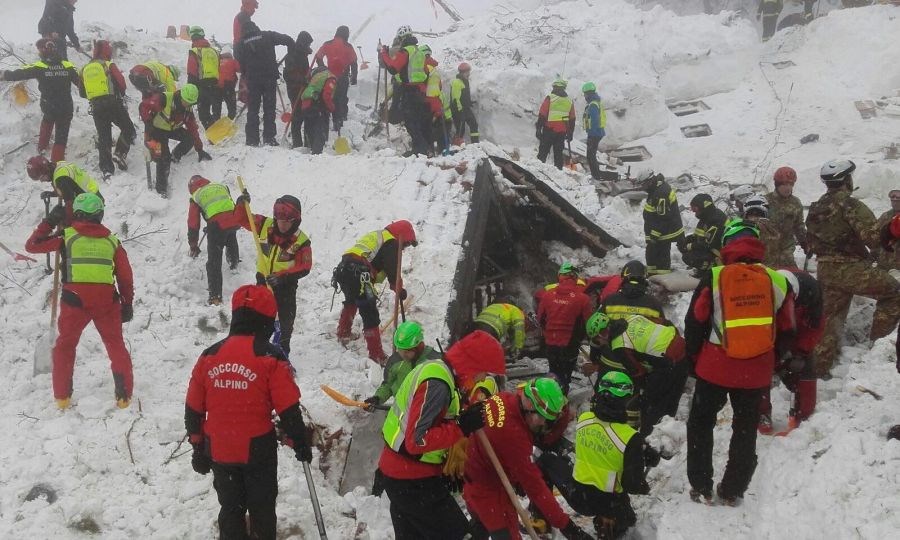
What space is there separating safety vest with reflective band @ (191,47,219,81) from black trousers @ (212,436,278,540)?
8.43 metres

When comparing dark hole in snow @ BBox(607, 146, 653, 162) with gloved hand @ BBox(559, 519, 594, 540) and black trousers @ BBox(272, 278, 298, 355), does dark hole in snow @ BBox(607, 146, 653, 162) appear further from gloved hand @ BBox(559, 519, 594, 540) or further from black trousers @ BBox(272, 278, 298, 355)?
gloved hand @ BBox(559, 519, 594, 540)

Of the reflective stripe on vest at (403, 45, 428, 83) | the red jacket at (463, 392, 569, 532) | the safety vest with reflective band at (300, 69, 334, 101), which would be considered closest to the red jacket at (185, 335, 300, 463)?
the red jacket at (463, 392, 569, 532)

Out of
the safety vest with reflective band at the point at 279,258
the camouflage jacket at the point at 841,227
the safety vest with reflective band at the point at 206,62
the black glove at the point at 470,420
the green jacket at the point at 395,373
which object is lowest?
the green jacket at the point at 395,373

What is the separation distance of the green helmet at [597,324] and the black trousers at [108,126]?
740 cm

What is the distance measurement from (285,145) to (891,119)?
11232mm

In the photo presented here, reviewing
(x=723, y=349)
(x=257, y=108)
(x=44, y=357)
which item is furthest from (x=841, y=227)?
(x=257, y=108)

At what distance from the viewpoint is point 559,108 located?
1130 centimetres

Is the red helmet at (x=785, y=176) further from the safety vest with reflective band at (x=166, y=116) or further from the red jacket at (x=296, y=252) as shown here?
the safety vest with reflective band at (x=166, y=116)

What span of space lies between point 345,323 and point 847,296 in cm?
475

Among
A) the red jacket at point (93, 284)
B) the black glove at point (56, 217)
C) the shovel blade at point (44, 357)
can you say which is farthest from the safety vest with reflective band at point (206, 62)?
the shovel blade at point (44, 357)

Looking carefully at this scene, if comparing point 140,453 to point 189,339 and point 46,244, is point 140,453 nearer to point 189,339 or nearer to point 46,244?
point 189,339

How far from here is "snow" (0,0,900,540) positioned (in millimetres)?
4121

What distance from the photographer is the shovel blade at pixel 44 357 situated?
5.71m

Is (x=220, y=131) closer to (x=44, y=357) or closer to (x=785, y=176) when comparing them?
(x=44, y=357)
